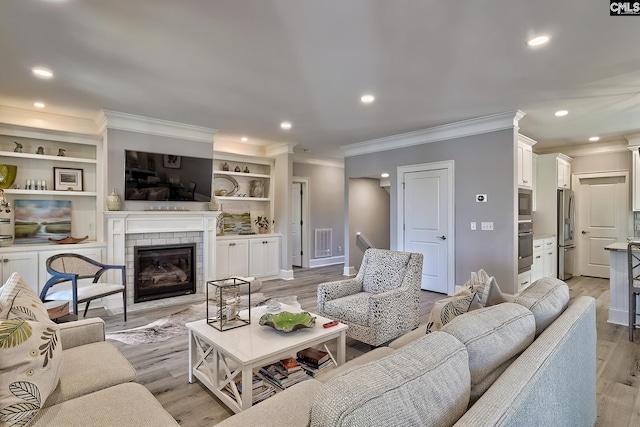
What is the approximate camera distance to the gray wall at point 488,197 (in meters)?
4.47

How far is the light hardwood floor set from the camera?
2109 mm

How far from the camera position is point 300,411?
4.25 ft

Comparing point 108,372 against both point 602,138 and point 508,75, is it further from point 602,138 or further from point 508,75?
point 602,138

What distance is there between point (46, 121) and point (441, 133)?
549 cm

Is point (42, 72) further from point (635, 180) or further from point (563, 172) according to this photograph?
point (635, 180)

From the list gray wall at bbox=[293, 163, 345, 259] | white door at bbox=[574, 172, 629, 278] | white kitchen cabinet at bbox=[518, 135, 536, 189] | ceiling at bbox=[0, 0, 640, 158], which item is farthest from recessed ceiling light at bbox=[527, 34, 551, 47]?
gray wall at bbox=[293, 163, 345, 259]

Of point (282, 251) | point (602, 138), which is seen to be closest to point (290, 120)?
point (282, 251)

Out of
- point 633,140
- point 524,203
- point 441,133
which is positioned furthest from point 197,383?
point 633,140

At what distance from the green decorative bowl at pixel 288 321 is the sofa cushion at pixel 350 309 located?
0.59 m

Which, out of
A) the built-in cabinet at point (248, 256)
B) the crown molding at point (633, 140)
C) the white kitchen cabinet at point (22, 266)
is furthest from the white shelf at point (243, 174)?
the crown molding at point (633, 140)

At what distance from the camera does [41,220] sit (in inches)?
171

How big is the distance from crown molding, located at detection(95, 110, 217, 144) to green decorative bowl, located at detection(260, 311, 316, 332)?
3.56 metres

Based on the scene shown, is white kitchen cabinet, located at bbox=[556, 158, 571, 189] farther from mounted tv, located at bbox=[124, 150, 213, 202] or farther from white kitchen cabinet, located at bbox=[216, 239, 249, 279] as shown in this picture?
mounted tv, located at bbox=[124, 150, 213, 202]

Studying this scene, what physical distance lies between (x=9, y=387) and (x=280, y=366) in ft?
4.59
